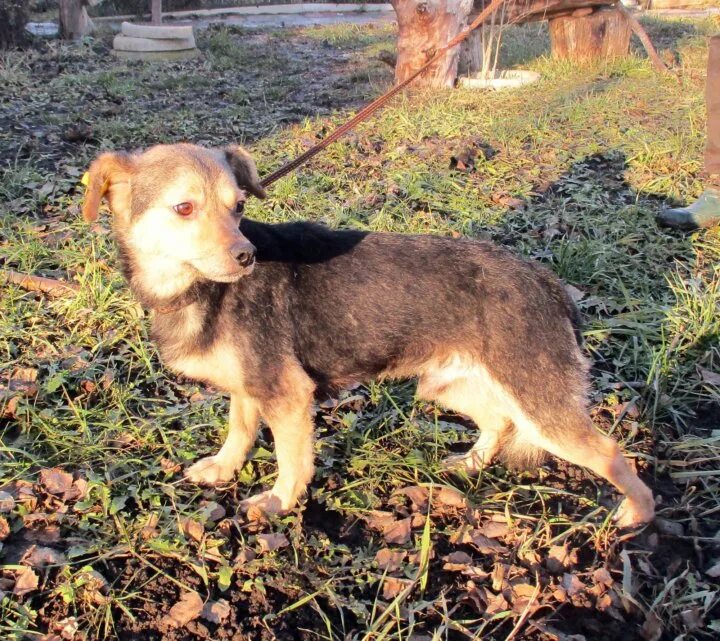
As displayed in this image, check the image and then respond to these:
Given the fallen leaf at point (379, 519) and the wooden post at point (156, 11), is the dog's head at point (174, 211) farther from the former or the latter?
the wooden post at point (156, 11)

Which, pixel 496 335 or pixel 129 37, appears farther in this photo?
pixel 129 37

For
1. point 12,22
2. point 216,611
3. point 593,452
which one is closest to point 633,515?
point 593,452

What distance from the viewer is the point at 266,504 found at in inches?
138

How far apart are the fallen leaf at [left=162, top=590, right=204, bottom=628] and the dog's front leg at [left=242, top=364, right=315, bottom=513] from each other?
2.15ft

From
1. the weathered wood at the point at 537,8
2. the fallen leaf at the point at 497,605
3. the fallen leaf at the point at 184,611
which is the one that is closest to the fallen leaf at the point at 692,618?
the fallen leaf at the point at 497,605

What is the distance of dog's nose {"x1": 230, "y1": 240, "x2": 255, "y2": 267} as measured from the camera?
9.82 ft

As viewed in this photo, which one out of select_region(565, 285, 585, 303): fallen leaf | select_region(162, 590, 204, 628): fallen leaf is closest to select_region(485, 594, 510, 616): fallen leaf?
select_region(162, 590, 204, 628): fallen leaf

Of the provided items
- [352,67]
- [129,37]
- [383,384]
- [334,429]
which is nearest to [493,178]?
[383,384]

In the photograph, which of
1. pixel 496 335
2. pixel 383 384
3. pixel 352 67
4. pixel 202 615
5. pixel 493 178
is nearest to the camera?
pixel 202 615

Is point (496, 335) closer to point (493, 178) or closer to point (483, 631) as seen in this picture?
point (483, 631)

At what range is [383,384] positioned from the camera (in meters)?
4.60

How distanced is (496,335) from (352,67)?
11.3 m

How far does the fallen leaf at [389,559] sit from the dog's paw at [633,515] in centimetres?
120

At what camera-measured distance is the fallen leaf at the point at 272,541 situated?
322 centimetres
